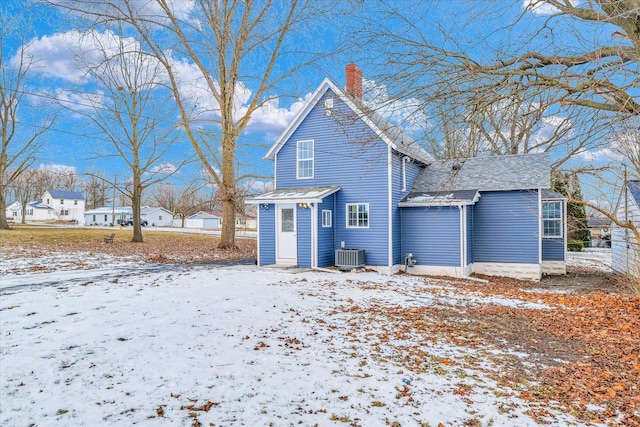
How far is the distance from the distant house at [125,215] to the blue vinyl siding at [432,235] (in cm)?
6982

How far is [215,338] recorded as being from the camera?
569cm

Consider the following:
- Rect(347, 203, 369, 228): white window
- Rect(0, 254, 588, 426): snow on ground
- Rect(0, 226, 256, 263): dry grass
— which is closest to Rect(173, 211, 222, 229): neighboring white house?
Rect(0, 226, 256, 263): dry grass

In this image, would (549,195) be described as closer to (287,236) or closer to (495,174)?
(495,174)

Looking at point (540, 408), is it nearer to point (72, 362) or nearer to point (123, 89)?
point (72, 362)

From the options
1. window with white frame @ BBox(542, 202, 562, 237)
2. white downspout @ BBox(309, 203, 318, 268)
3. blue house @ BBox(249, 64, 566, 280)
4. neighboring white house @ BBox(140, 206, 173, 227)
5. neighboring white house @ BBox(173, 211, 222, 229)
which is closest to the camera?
white downspout @ BBox(309, 203, 318, 268)

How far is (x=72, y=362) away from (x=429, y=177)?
49.9ft

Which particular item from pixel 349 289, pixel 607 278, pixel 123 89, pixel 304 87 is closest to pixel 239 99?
pixel 304 87

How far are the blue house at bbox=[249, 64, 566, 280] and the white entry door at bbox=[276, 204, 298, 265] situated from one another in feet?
0.13

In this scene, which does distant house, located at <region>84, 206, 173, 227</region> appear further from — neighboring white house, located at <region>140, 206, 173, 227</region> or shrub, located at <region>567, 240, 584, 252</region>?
shrub, located at <region>567, 240, 584, 252</region>

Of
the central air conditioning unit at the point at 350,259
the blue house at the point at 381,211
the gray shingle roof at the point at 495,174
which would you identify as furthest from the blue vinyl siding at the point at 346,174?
the gray shingle roof at the point at 495,174

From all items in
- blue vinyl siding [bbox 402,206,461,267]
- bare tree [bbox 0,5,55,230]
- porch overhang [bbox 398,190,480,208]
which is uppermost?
bare tree [bbox 0,5,55,230]

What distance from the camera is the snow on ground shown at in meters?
3.71

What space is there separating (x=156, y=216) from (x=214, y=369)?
7797 cm

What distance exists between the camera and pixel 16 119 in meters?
33.9
